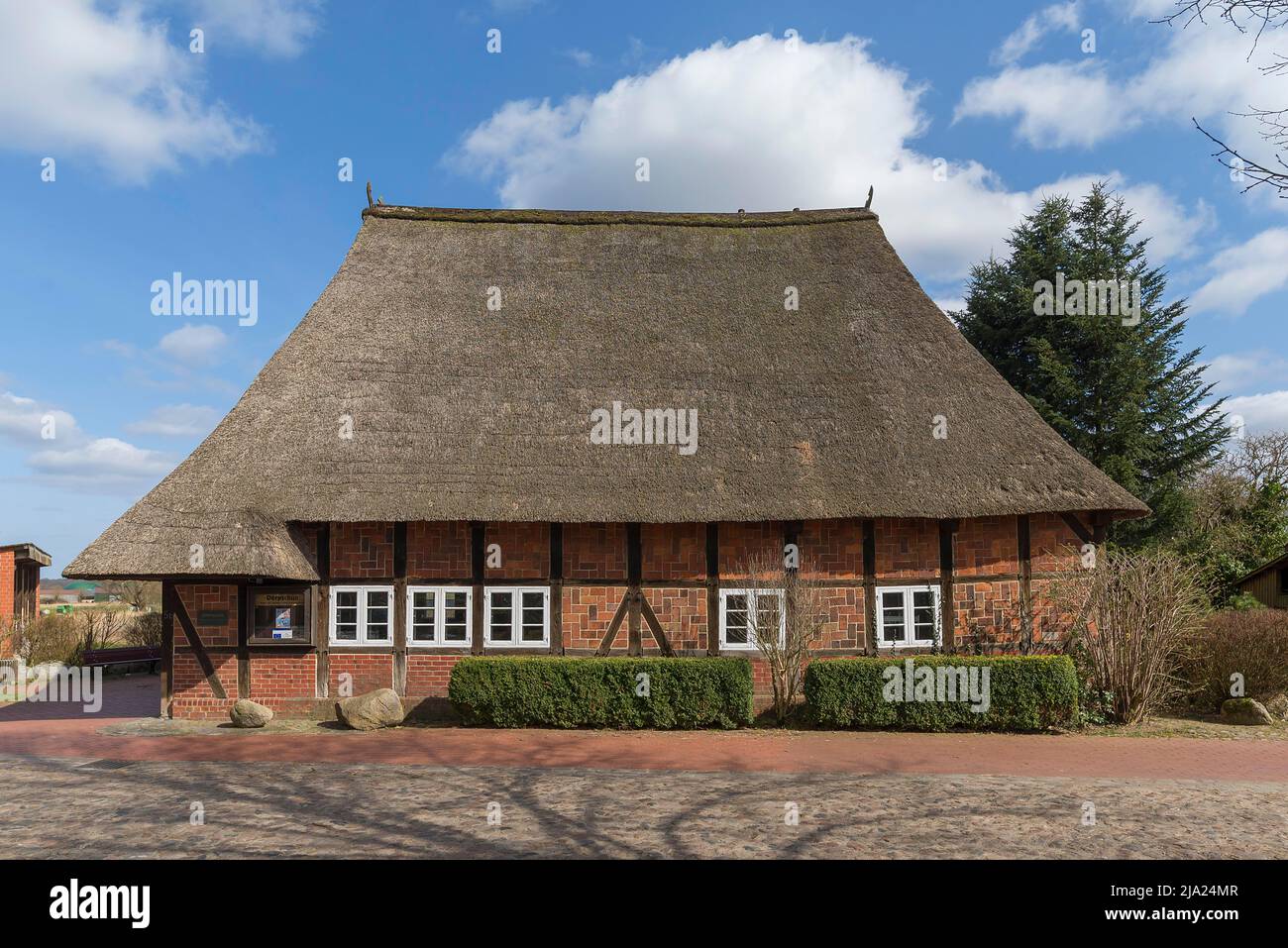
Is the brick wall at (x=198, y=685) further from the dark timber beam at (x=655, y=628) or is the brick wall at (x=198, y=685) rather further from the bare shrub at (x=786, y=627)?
the bare shrub at (x=786, y=627)

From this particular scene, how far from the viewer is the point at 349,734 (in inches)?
468

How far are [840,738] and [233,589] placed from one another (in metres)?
9.47

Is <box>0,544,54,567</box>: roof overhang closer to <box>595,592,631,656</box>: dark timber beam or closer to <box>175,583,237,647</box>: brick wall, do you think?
<box>175,583,237,647</box>: brick wall

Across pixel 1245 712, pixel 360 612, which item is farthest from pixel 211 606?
pixel 1245 712

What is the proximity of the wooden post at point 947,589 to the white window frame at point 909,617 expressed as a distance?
48mm

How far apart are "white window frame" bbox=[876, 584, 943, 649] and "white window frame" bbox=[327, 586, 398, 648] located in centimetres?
768

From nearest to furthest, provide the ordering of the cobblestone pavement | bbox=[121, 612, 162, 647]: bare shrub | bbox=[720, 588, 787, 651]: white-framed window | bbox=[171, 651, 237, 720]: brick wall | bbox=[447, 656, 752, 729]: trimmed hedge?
the cobblestone pavement
bbox=[447, 656, 752, 729]: trimmed hedge
bbox=[720, 588, 787, 651]: white-framed window
bbox=[171, 651, 237, 720]: brick wall
bbox=[121, 612, 162, 647]: bare shrub

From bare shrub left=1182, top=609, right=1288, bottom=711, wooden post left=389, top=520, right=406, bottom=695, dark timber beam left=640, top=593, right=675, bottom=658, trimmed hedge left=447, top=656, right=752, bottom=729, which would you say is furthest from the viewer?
wooden post left=389, top=520, right=406, bottom=695

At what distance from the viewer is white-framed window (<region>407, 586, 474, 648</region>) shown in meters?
13.1

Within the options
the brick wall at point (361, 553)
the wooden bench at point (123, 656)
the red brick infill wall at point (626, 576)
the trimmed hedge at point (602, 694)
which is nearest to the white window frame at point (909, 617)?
the red brick infill wall at point (626, 576)

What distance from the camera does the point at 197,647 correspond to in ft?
42.2

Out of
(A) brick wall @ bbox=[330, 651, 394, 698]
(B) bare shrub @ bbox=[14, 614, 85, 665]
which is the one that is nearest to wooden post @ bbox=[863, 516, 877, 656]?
(A) brick wall @ bbox=[330, 651, 394, 698]
